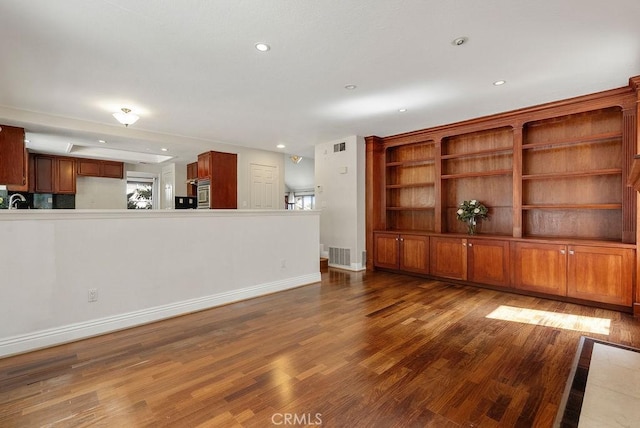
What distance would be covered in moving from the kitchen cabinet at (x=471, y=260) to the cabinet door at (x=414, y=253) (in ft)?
0.39

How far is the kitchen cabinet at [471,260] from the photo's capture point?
4.36 metres

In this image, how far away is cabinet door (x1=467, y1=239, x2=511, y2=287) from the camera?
433 centimetres

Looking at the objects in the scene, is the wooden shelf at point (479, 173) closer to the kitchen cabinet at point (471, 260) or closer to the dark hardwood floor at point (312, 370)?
the kitchen cabinet at point (471, 260)

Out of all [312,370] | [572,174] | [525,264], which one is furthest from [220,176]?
[572,174]

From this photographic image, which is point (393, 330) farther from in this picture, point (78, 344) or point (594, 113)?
point (594, 113)

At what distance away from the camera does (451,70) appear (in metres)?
3.07

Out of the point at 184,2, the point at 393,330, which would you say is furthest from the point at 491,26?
the point at 393,330

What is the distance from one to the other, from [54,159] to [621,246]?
983 cm

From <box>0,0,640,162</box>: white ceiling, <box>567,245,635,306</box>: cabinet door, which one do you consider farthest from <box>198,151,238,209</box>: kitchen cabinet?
<box>567,245,635,306</box>: cabinet door

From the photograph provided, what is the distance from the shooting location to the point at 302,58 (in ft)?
9.30

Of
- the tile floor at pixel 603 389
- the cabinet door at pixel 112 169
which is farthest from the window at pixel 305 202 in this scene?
the tile floor at pixel 603 389

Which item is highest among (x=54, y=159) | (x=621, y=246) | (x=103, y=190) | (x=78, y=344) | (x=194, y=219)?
(x=54, y=159)

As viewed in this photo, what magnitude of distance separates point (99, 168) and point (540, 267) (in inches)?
351

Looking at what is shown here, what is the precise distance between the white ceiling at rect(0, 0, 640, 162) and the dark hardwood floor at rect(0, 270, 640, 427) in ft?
8.36
